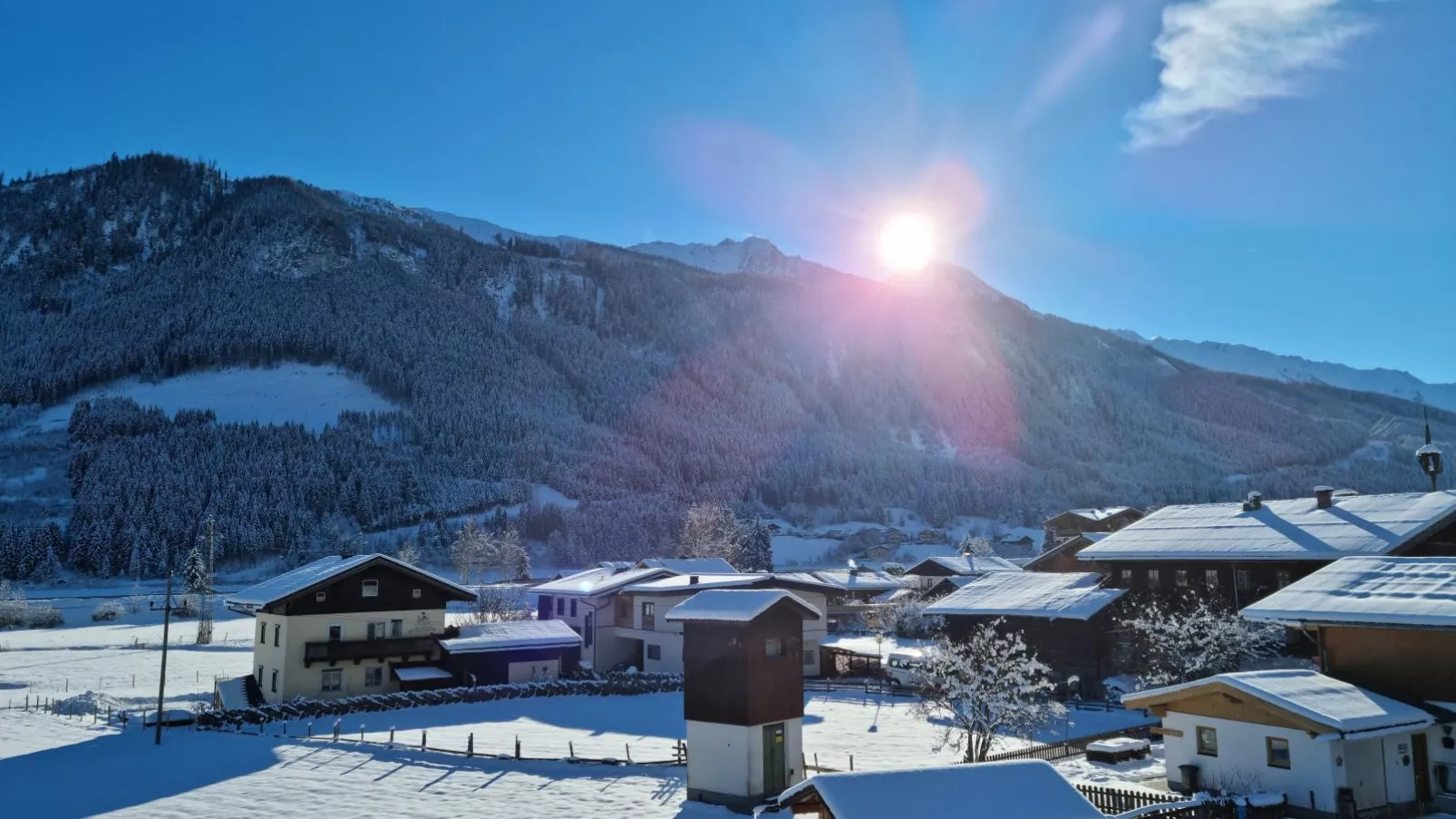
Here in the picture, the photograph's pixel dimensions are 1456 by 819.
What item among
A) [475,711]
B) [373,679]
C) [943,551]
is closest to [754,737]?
[475,711]

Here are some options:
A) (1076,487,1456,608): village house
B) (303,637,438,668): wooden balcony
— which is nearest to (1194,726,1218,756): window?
(1076,487,1456,608): village house

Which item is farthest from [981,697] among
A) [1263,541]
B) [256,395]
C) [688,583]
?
[256,395]

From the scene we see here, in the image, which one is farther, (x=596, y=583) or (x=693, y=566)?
(x=693, y=566)

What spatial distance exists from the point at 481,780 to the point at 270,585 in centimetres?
2389

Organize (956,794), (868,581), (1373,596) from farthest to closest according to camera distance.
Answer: (868,581)
(1373,596)
(956,794)

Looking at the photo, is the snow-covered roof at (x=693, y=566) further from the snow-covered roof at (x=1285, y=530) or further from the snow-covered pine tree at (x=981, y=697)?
the snow-covered pine tree at (x=981, y=697)

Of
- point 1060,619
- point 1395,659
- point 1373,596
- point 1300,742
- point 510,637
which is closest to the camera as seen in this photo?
point 1300,742

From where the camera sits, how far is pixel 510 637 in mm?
47500

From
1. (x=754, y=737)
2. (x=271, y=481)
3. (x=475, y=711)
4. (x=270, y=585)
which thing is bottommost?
(x=475, y=711)

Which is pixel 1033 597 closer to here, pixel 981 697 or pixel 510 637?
pixel 981 697

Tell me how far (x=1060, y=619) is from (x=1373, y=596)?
667 inches

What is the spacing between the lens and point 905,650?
53500 millimetres

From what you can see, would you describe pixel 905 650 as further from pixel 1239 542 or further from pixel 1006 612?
pixel 1239 542

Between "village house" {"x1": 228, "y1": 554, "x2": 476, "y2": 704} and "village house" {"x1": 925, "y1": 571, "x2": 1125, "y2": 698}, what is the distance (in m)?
25.7
